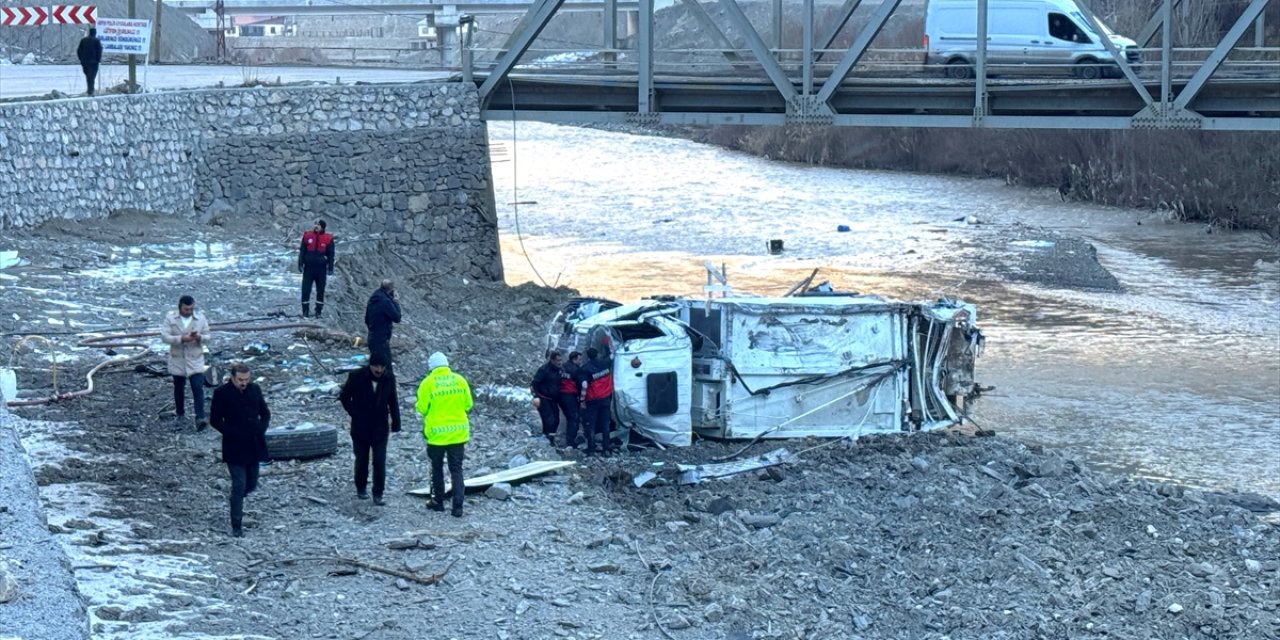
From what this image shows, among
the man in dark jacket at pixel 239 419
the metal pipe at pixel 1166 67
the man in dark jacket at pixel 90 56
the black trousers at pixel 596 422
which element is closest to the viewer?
the man in dark jacket at pixel 239 419

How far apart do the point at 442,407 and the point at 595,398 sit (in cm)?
368

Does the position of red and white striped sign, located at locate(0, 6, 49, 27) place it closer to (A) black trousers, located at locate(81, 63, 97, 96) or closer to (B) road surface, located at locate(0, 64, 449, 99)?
(B) road surface, located at locate(0, 64, 449, 99)

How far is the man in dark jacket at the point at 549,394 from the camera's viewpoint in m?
14.6

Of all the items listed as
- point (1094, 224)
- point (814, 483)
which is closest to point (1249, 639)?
point (814, 483)

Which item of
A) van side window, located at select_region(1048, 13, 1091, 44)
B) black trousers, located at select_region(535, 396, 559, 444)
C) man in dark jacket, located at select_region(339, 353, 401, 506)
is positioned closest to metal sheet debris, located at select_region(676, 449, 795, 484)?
black trousers, located at select_region(535, 396, 559, 444)

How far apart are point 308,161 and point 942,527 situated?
14.9 meters

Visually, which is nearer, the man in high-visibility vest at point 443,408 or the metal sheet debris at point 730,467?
the man in high-visibility vest at point 443,408

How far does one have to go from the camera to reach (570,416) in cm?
1481

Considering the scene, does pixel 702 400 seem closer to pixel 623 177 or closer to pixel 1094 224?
pixel 1094 224

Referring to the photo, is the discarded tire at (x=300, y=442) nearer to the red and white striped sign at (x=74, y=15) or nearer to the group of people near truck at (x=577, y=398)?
the group of people near truck at (x=577, y=398)

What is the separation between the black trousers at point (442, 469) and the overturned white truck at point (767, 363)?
3.76 metres

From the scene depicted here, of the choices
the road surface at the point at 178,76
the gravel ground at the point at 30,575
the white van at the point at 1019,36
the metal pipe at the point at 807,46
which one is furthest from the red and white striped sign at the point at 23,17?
the gravel ground at the point at 30,575

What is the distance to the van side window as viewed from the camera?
95.0ft

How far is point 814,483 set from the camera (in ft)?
46.5
